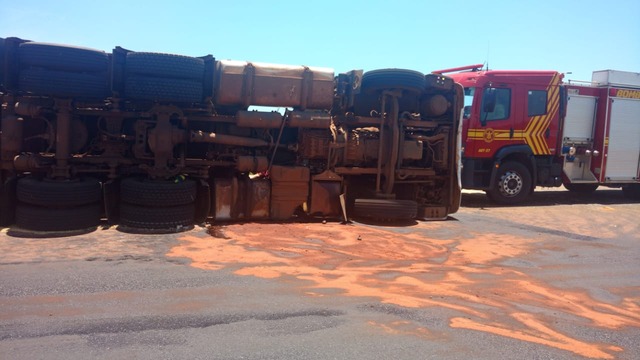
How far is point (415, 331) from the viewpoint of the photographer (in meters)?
4.23

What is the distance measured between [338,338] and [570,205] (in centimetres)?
1274

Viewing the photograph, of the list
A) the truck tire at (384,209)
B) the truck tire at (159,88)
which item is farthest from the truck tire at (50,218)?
the truck tire at (384,209)

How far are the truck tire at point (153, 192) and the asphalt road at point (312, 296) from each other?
57 cm

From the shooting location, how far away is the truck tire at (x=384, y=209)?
9500 millimetres

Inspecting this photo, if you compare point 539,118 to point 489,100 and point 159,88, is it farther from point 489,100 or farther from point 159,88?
point 159,88

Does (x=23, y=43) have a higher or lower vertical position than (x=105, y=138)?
higher

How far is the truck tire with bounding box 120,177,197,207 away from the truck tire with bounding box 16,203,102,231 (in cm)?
69

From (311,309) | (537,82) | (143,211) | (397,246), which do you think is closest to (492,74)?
(537,82)

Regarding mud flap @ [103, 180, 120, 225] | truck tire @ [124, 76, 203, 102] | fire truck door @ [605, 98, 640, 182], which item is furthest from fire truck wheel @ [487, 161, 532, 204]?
mud flap @ [103, 180, 120, 225]

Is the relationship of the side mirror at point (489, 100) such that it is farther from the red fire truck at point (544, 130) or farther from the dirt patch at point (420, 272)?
the dirt patch at point (420, 272)

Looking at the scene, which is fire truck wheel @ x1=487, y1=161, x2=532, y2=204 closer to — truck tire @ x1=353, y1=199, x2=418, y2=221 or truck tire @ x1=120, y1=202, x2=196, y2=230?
truck tire @ x1=353, y1=199, x2=418, y2=221

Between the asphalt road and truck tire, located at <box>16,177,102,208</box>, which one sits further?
truck tire, located at <box>16,177,102,208</box>

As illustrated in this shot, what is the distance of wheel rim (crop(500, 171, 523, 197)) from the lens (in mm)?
13625

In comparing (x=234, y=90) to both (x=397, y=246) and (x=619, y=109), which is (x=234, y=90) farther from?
(x=619, y=109)
